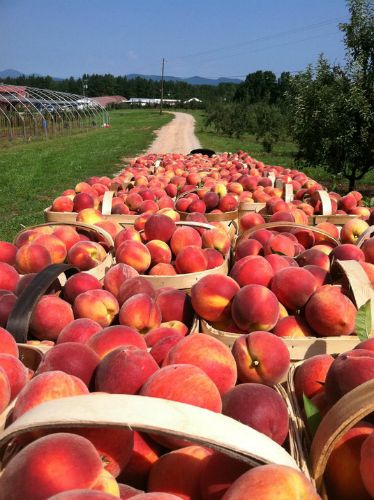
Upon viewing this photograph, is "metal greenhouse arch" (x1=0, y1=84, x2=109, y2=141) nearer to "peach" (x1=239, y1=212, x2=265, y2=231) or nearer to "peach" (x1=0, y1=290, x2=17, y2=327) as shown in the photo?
"peach" (x1=239, y1=212, x2=265, y2=231)

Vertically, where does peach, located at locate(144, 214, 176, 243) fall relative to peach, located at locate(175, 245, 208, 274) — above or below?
above

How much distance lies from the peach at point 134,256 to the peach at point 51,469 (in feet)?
5.63

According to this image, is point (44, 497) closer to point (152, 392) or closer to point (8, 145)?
point (152, 392)

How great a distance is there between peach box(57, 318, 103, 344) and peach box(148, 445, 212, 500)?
0.75 meters

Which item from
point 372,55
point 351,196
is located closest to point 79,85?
point 372,55

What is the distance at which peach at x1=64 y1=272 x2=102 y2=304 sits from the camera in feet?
7.00

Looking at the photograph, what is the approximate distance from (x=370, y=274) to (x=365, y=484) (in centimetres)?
144

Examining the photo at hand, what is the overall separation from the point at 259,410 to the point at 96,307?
39.0 inches

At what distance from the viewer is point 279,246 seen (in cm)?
265

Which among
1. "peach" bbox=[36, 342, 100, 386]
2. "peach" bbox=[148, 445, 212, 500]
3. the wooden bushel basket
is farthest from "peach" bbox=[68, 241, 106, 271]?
"peach" bbox=[148, 445, 212, 500]

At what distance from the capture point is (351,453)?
1.12 meters

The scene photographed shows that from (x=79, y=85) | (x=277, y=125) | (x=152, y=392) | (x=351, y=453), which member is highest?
(x=79, y=85)

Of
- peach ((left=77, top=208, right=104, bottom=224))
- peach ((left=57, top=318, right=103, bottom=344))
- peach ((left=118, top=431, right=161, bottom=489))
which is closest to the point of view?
peach ((left=118, top=431, right=161, bottom=489))

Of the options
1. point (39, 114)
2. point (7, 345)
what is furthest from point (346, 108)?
point (39, 114)
